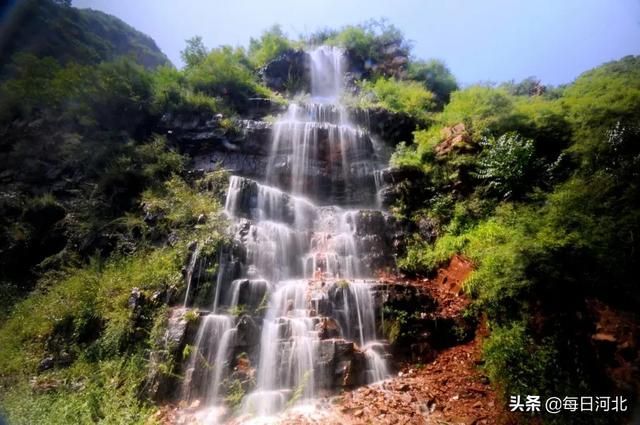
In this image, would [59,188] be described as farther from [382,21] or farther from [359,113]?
[382,21]

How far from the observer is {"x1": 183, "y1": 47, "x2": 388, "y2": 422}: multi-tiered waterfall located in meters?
5.37

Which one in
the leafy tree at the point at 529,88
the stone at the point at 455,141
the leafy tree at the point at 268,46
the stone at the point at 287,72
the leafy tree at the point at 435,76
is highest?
the leafy tree at the point at 268,46

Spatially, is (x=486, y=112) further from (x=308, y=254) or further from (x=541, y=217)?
(x=308, y=254)

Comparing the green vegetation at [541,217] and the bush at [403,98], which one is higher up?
the bush at [403,98]

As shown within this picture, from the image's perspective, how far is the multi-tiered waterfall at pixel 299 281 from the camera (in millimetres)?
5371

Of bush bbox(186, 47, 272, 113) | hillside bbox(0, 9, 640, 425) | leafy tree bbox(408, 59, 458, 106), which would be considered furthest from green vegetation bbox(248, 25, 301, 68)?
leafy tree bbox(408, 59, 458, 106)

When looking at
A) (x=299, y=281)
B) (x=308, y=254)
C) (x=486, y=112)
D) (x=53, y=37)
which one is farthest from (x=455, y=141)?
(x=53, y=37)

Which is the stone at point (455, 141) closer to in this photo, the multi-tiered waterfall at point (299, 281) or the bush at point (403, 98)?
the multi-tiered waterfall at point (299, 281)

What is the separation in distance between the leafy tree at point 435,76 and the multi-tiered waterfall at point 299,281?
764cm

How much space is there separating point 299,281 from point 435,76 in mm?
17109

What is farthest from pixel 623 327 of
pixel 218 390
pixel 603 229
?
pixel 218 390

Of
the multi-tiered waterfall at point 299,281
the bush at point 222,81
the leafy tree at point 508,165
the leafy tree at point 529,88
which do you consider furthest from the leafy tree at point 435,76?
the leafy tree at point 508,165

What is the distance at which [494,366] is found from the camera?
479 cm

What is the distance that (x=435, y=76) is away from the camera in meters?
18.2
